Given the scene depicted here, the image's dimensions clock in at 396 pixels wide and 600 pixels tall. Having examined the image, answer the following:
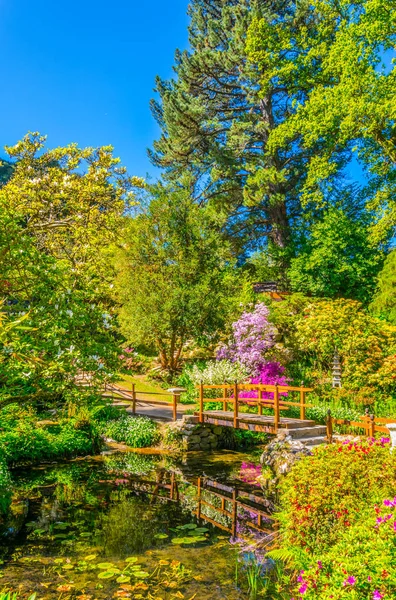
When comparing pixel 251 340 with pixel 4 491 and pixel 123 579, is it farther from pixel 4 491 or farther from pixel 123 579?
→ pixel 123 579

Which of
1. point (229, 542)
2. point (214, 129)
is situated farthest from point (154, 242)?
point (229, 542)

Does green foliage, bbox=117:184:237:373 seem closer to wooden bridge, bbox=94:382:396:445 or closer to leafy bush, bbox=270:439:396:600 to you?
wooden bridge, bbox=94:382:396:445

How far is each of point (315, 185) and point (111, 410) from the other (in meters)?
14.2

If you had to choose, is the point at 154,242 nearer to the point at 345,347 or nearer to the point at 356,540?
the point at 345,347


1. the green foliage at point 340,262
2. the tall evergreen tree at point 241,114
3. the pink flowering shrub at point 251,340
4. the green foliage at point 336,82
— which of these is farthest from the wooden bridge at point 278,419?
the tall evergreen tree at point 241,114

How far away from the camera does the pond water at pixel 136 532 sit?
19.1ft

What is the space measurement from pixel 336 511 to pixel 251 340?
12.9 m

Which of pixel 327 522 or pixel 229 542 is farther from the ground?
pixel 327 522

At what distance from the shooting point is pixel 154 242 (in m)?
20.4

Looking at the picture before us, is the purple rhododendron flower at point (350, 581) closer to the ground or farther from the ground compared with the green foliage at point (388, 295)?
closer to the ground

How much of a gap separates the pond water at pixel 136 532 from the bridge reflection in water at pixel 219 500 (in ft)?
0.06

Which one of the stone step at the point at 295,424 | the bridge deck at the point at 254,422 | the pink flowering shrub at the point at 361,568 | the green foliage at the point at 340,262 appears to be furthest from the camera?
the green foliage at the point at 340,262

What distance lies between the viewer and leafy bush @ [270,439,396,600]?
3957mm

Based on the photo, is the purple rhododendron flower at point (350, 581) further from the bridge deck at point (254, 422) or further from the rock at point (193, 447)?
the rock at point (193, 447)
